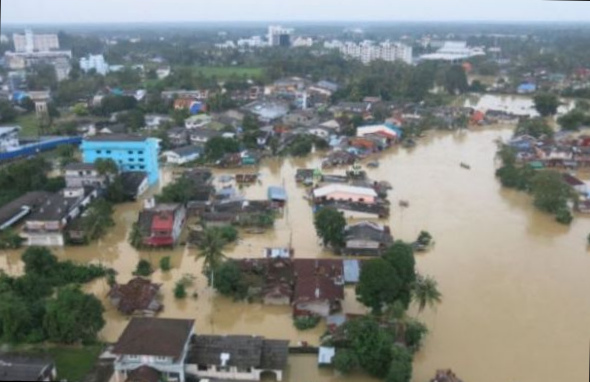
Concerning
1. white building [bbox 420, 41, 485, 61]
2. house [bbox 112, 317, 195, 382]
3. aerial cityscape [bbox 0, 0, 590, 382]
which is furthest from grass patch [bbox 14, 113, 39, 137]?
white building [bbox 420, 41, 485, 61]

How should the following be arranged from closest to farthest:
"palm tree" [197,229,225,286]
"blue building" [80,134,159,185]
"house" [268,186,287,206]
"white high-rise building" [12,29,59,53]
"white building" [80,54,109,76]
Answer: "palm tree" [197,229,225,286] → "house" [268,186,287,206] → "blue building" [80,134,159,185] → "white building" [80,54,109,76] → "white high-rise building" [12,29,59,53]

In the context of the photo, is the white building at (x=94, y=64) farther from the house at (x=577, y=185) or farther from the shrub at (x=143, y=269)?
the house at (x=577, y=185)

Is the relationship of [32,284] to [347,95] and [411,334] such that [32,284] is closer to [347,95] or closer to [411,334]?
[411,334]

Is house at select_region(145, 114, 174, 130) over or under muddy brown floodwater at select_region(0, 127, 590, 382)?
under

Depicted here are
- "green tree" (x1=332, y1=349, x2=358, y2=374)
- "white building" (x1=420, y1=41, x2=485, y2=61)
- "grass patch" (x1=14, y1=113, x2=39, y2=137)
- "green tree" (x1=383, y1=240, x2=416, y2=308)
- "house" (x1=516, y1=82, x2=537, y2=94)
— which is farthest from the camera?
"white building" (x1=420, y1=41, x2=485, y2=61)

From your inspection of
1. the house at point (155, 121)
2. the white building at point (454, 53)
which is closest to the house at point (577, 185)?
the house at point (155, 121)

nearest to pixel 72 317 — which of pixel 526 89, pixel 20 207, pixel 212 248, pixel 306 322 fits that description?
pixel 212 248

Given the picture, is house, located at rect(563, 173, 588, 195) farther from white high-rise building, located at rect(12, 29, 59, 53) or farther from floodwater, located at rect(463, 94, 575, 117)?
white high-rise building, located at rect(12, 29, 59, 53)
